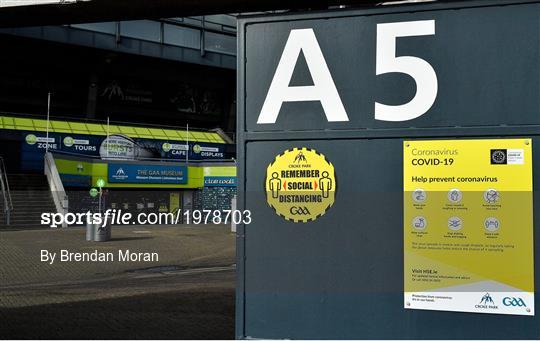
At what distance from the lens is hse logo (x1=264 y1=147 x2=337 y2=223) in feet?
12.6

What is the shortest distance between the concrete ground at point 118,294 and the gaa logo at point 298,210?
363cm

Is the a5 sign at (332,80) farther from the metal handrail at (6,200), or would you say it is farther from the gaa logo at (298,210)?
the metal handrail at (6,200)

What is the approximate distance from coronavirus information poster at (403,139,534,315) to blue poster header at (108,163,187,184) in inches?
1290

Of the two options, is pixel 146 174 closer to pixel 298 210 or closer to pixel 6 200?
pixel 6 200

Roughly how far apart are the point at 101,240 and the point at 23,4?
56.6ft

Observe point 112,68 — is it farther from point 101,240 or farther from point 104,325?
point 104,325

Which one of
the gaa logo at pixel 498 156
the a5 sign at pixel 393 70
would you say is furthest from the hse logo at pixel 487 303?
the a5 sign at pixel 393 70

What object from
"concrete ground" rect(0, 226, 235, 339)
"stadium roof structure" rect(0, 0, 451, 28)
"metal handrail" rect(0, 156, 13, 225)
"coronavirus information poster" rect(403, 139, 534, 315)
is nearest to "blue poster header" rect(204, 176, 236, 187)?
"metal handrail" rect(0, 156, 13, 225)

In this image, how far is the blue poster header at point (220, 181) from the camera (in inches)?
1500

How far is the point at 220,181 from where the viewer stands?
3825cm

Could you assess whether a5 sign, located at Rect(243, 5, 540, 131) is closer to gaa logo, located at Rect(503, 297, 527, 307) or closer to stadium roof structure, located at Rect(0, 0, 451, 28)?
stadium roof structure, located at Rect(0, 0, 451, 28)

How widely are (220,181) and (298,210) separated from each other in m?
34.5

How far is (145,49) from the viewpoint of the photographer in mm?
44406

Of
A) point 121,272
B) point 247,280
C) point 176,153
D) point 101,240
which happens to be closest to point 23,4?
point 247,280
